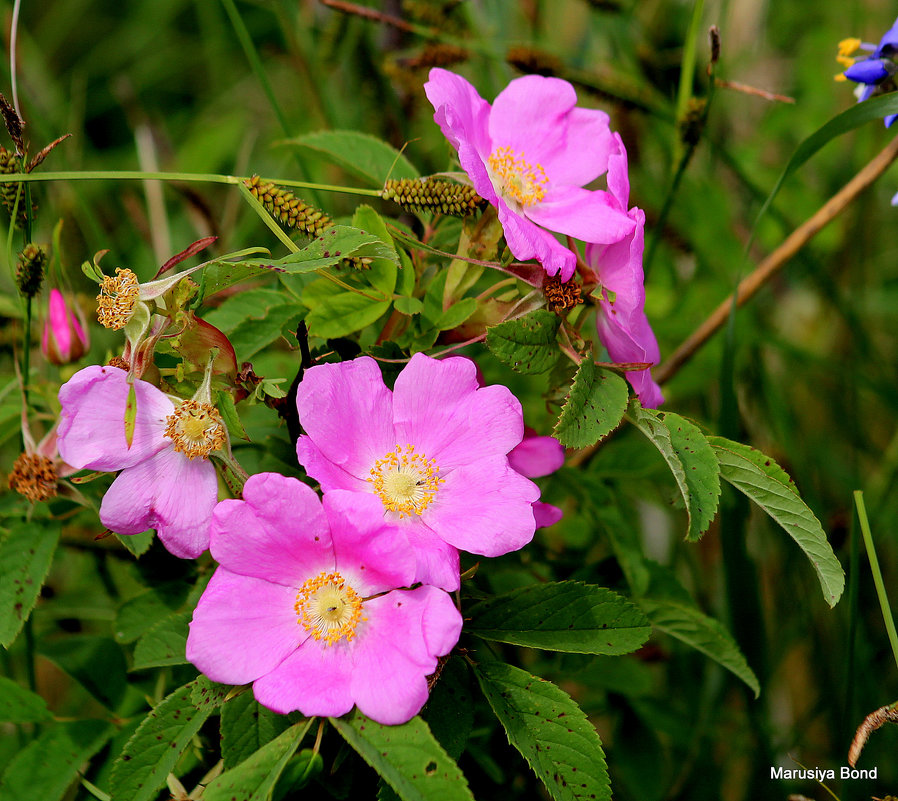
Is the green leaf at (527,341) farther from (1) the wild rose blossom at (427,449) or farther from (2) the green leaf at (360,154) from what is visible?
(2) the green leaf at (360,154)

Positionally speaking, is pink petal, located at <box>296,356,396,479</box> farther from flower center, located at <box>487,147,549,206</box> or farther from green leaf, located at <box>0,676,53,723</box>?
green leaf, located at <box>0,676,53,723</box>

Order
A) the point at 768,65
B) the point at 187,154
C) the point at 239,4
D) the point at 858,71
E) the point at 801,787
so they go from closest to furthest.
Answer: the point at 858,71
the point at 801,787
the point at 187,154
the point at 768,65
the point at 239,4

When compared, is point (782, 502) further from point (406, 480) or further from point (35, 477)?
point (35, 477)

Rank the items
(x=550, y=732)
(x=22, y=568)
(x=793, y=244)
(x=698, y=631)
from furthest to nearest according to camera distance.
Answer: (x=793, y=244)
(x=698, y=631)
(x=22, y=568)
(x=550, y=732)

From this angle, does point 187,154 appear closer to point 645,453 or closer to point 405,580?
point 645,453

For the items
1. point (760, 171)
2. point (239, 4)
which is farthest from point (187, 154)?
point (760, 171)

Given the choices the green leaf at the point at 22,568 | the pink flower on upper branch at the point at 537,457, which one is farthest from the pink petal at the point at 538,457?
the green leaf at the point at 22,568

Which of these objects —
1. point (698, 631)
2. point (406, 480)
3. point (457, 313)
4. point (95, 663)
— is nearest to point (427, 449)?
point (406, 480)
